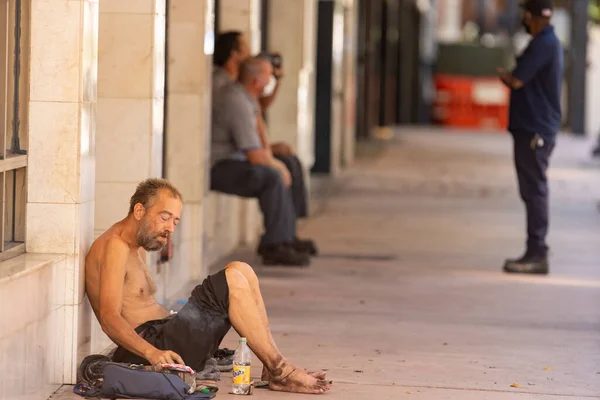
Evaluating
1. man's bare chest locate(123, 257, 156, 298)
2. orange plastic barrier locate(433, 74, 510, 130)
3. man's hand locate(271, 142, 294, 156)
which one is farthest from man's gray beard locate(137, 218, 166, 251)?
orange plastic barrier locate(433, 74, 510, 130)

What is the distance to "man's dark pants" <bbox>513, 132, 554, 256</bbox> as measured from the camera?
10.6 m

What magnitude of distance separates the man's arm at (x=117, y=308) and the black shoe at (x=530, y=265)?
17.4 ft

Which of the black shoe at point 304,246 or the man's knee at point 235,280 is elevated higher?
the man's knee at point 235,280

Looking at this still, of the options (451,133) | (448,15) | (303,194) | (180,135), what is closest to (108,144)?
(180,135)

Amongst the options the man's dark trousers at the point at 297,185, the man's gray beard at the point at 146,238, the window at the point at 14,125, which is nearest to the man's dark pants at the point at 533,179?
the man's dark trousers at the point at 297,185

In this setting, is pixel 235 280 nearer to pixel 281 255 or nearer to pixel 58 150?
pixel 58 150

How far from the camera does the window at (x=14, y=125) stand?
20.3ft

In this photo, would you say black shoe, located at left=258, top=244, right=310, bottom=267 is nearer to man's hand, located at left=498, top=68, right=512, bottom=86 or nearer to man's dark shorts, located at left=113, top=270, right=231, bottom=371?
man's hand, located at left=498, top=68, right=512, bottom=86

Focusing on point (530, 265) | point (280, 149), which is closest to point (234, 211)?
point (280, 149)

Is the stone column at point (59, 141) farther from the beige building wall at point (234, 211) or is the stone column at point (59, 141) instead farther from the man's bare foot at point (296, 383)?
the beige building wall at point (234, 211)

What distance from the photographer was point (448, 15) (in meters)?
58.1

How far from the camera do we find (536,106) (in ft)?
34.6

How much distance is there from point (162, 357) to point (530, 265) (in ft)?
17.8

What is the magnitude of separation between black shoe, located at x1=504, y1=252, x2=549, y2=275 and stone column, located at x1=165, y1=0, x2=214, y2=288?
2.62 meters
